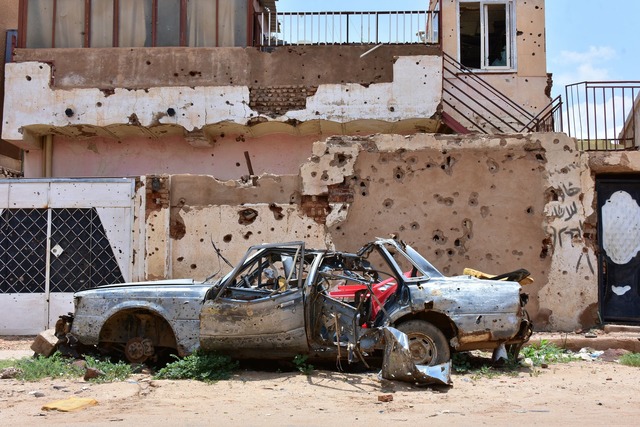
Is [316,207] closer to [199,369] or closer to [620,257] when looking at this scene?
[199,369]

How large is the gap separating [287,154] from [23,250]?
6.16m

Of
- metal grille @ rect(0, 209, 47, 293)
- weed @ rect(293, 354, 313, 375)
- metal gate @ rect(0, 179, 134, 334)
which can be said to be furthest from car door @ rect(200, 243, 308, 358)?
metal grille @ rect(0, 209, 47, 293)

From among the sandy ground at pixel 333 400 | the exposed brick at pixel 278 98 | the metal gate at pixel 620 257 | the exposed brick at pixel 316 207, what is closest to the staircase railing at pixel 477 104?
the exposed brick at pixel 278 98

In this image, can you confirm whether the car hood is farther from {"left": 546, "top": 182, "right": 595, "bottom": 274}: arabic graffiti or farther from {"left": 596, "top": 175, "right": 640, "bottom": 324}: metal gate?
{"left": 596, "top": 175, "right": 640, "bottom": 324}: metal gate

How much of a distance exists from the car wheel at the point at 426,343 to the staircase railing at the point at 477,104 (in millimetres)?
8552

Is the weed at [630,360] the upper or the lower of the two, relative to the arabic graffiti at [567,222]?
lower

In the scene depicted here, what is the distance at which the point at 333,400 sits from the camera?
21.7 ft

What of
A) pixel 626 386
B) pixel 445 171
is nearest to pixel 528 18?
pixel 445 171

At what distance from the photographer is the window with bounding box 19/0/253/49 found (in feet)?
51.5

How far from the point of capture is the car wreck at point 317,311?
757 centimetres

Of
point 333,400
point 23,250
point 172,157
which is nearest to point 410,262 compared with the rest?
point 333,400

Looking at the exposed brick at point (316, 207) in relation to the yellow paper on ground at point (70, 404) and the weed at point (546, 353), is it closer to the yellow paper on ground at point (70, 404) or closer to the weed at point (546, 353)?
the weed at point (546, 353)

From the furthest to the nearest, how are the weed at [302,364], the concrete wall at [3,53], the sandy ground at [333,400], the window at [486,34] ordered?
the concrete wall at [3,53]
the window at [486,34]
the weed at [302,364]
the sandy ground at [333,400]

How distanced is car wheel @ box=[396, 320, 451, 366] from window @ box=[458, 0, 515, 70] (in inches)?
387
